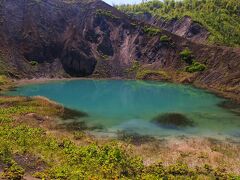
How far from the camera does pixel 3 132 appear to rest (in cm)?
3888

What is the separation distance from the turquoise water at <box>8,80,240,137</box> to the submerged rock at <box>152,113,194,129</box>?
98cm

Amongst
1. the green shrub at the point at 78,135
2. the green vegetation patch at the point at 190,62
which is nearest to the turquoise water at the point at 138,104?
the green shrub at the point at 78,135

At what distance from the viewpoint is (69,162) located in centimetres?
3088

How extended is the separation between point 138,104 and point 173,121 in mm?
17617

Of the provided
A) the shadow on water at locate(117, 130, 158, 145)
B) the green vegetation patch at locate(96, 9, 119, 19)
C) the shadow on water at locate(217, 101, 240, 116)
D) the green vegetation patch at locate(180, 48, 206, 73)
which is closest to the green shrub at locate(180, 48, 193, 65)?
the green vegetation patch at locate(180, 48, 206, 73)

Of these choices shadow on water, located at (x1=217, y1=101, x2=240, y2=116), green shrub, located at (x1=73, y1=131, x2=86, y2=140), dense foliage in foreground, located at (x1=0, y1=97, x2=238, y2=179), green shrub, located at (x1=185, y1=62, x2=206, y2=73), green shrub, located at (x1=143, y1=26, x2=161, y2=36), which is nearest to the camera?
dense foliage in foreground, located at (x1=0, y1=97, x2=238, y2=179)

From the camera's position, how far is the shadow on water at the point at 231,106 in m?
61.4

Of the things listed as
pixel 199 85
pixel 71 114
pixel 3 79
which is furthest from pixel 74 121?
pixel 199 85

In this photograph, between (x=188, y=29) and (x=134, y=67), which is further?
(x=188, y=29)

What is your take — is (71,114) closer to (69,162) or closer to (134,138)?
(134,138)

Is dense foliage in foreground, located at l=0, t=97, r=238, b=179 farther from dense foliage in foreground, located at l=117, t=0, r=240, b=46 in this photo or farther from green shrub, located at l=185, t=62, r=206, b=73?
dense foliage in foreground, located at l=117, t=0, r=240, b=46

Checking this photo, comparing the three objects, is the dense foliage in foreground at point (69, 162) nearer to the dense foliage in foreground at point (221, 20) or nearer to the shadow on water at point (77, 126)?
the shadow on water at point (77, 126)

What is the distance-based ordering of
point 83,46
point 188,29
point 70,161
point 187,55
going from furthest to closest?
point 188,29, point 83,46, point 187,55, point 70,161

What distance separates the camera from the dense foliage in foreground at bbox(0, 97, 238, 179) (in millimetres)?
28016
